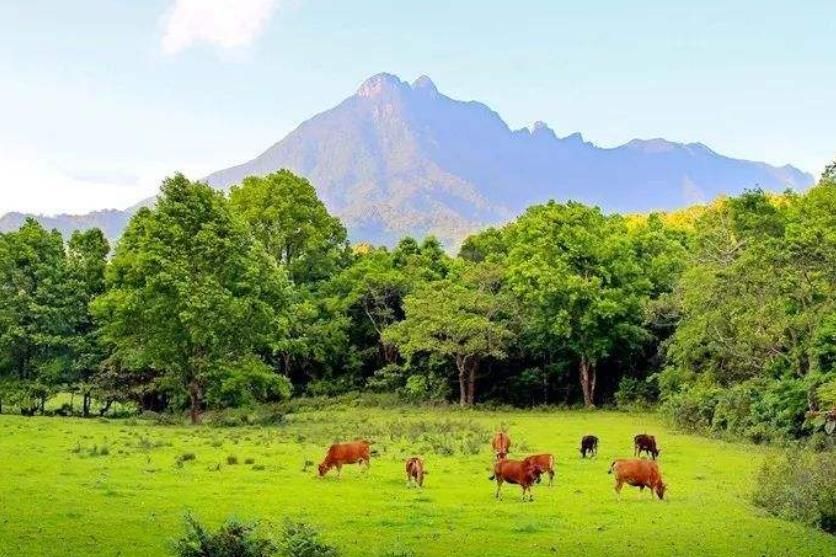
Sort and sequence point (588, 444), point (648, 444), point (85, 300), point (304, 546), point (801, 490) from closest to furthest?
point (304, 546)
point (801, 490)
point (648, 444)
point (588, 444)
point (85, 300)

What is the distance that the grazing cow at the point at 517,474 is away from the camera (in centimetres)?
2175

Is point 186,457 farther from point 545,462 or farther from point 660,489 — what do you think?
point 660,489

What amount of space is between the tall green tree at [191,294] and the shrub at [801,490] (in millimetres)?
29123

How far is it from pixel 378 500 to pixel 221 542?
9980mm

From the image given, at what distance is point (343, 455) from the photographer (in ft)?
83.9

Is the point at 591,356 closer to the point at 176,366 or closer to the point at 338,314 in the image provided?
the point at 338,314

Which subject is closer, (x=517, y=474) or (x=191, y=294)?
(x=517, y=474)

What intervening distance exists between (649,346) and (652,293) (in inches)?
163

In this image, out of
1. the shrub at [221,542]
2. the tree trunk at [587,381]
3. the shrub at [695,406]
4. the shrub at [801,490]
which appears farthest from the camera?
the tree trunk at [587,381]

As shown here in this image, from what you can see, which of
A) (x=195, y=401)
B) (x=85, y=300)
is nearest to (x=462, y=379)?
(x=195, y=401)

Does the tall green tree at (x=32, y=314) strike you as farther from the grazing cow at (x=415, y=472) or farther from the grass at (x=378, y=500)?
the grazing cow at (x=415, y=472)

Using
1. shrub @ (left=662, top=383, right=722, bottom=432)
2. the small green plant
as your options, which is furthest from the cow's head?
shrub @ (left=662, top=383, right=722, bottom=432)

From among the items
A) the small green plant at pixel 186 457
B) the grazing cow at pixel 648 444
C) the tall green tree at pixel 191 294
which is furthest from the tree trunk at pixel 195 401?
the grazing cow at pixel 648 444

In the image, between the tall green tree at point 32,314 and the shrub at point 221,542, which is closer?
the shrub at point 221,542
